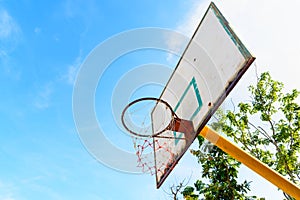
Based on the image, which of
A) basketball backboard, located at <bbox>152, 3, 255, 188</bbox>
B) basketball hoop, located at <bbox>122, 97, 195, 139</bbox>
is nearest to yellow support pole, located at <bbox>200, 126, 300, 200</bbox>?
basketball backboard, located at <bbox>152, 3, 255, 188</bbox>

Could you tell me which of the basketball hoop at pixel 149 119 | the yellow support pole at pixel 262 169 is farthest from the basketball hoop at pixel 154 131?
the yellow support pole at pixel 262 169

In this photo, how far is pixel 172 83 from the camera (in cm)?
418

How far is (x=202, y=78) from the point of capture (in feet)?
11.4

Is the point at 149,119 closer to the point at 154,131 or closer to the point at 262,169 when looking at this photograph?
the point at 154,131

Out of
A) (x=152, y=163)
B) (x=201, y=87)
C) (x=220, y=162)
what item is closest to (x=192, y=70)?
(x=201, y=87)

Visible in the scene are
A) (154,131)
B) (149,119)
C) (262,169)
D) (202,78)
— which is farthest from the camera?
(149,119)

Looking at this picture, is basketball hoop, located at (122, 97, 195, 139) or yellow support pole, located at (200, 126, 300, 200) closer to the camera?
yellow support pole, located at (200, 126, 300, 200)

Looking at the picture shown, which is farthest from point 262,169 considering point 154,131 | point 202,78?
point 154,131

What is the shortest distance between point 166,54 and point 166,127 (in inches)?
43.4

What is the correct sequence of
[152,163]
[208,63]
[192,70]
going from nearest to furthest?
[208,63], [192,70], [152,163]

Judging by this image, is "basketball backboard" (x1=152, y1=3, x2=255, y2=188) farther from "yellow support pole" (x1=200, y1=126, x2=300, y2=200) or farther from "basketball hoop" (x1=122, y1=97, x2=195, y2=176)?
"yellow support pole" (x1=200, y1=126, x2=300, y2=200)

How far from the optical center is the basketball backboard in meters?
2.96

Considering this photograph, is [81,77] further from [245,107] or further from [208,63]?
[245,107]

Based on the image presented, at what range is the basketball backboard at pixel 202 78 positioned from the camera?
117 inches
